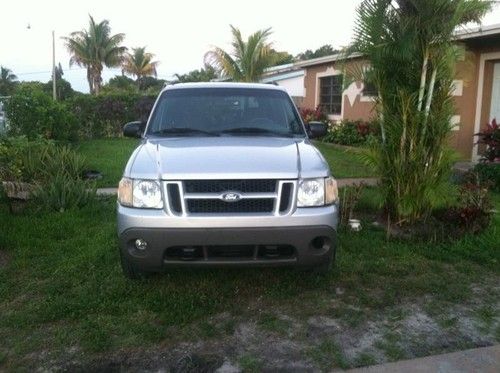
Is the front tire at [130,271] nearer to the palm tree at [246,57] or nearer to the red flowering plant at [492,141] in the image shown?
the red flowering plant at [492,141]

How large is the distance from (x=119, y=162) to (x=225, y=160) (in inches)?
333

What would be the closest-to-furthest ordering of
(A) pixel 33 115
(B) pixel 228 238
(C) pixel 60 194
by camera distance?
(B) pixel 228 238
(C) pixel 60 194
(A) pixel 33 115

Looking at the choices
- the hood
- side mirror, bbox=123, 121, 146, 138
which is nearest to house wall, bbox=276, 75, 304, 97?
side mirror, bbox=123, 121, 146, 138

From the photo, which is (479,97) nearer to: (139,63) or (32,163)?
(32,163)

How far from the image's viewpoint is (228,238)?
374cm

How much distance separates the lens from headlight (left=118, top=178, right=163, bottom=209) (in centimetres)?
386

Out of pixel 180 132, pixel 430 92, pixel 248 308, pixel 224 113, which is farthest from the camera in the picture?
pixel 430 92

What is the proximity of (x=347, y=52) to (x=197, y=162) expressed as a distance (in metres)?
3.12

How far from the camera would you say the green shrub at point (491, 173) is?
8881 mm

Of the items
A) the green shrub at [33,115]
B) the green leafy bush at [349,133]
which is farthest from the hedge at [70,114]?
the green leafy bush at [349,133]

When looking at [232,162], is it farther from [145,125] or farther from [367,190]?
[367,190]

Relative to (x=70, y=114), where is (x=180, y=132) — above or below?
below

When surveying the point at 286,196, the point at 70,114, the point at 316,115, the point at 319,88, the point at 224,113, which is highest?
the point at 319,88

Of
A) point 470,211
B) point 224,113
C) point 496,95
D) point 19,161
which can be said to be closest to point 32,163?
point 19,161
